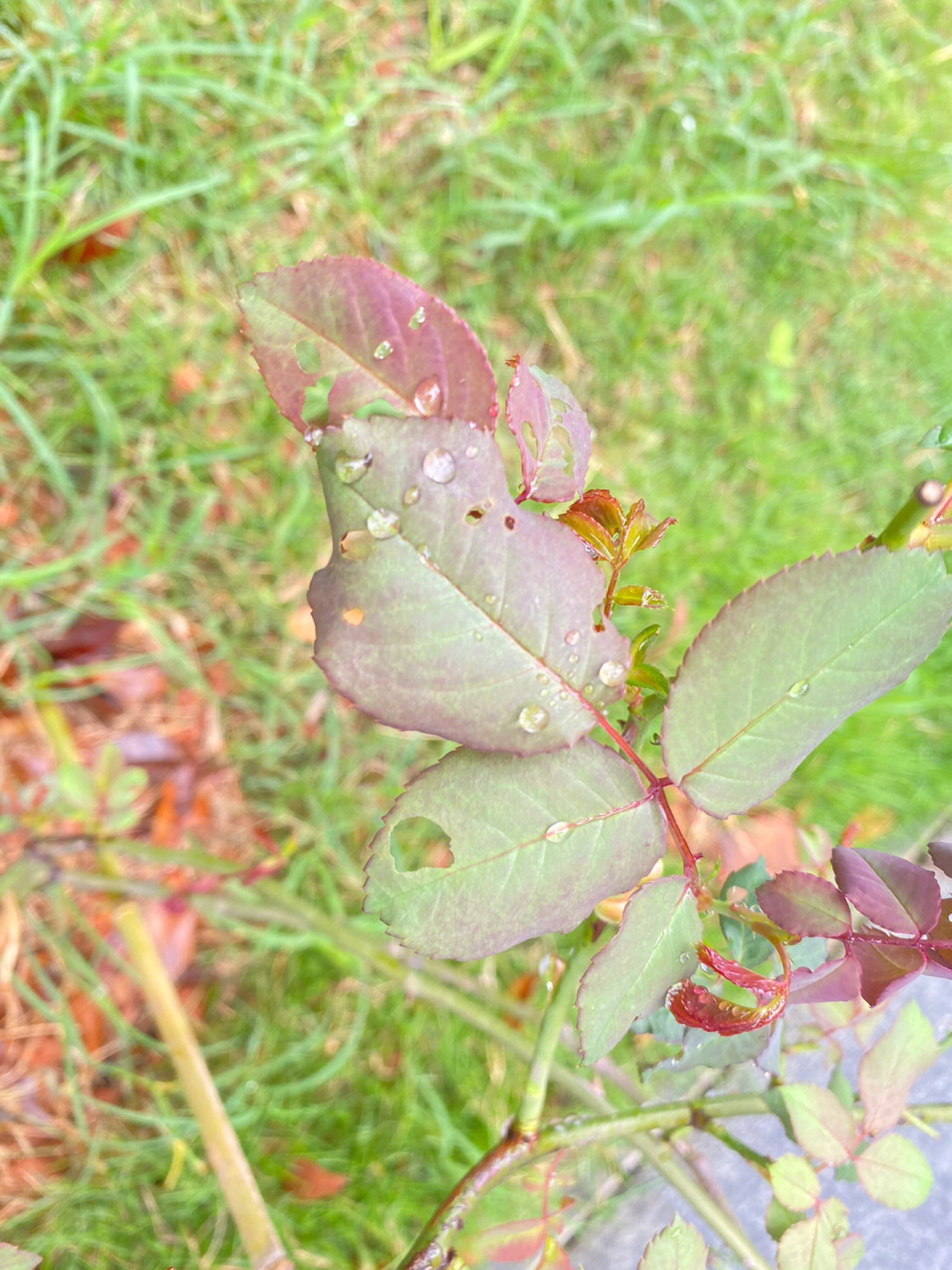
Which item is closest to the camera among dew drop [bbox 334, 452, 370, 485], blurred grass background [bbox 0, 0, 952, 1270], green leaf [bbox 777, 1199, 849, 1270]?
dew drop [bbox 334, 452, 370, 485]

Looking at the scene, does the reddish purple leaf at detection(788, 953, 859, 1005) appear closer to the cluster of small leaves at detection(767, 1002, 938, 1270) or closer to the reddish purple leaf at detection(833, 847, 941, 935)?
the reddish purple leaf at detection(833, 847, 941, 935)

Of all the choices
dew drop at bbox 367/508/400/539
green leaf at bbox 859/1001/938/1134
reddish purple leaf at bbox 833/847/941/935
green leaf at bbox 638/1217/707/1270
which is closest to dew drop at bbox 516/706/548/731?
dew drop at bbox 367/508/400/539

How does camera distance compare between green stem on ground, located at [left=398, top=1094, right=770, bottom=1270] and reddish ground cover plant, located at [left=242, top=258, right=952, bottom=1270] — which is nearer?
reddish ground cover plant, located at [left=242, top=258, right=952, bottom=1270]

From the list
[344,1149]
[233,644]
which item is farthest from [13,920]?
[344,1149]

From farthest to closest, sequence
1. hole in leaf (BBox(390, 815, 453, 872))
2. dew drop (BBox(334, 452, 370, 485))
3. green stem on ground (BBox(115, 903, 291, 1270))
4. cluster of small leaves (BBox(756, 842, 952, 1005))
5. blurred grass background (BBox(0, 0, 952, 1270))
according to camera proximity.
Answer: hole in leaf (BBox(390, 815, 453, 872)), blurred grass background (BBox(0, 0, 952, 1270)), green stem on ground (BBox(115, 903, 291, 1270)), cluster of small leaves (BBox(756, 842, 952, 1005)), dew drop (BBox(334, 452, 370, 485))

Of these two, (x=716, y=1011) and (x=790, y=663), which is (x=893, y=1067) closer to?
(x=716, y=1011)

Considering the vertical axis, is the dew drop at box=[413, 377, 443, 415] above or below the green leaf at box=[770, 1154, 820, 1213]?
above
